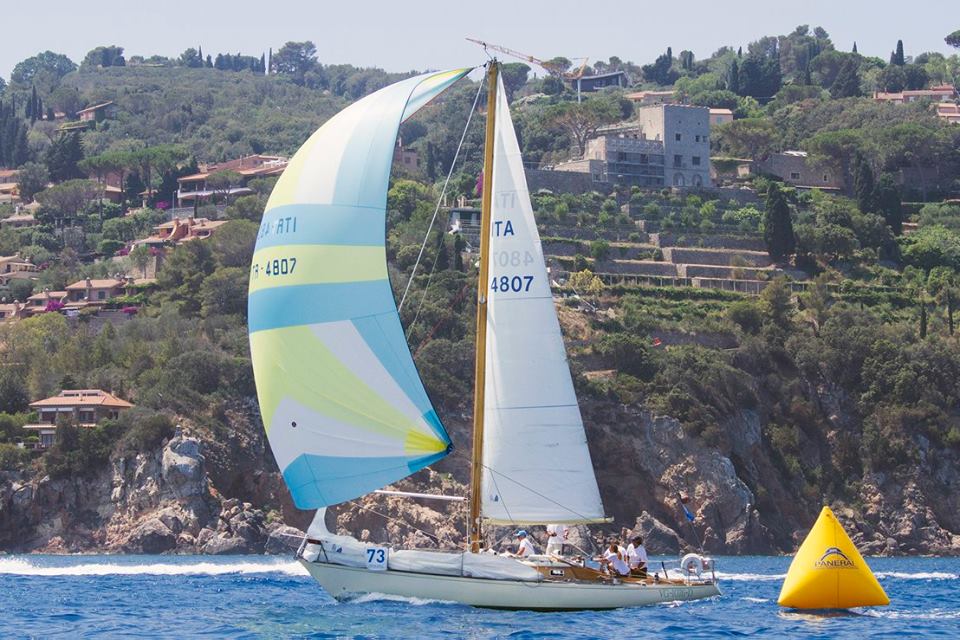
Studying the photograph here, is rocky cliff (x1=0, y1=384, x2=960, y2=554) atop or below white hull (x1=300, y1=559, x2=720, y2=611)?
below

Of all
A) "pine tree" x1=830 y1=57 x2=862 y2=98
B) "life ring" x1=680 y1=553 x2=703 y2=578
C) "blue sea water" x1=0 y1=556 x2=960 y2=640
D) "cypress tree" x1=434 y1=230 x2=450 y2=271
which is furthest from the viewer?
"pine tree" x1=830 y1=57 x2=862 y2=98

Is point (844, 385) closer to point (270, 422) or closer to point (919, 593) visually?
point (919, 593)

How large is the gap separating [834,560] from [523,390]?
20.1 feet

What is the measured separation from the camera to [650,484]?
66812 millimetres

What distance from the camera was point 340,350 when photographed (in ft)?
96.5

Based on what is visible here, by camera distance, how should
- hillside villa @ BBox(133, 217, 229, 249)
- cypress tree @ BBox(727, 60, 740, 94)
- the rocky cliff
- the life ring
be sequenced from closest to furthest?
the life ring
the rocky cliff
hillside villa @ BBox(133, 217, 229, 249)
cypress tree @ BBox(727, 60, 740, 94)

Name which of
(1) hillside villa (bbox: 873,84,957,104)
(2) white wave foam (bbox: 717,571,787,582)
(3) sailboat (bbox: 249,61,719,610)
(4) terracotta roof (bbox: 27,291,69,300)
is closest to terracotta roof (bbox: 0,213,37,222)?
(4) terracotta roof (bbox: 27,291,69,300)

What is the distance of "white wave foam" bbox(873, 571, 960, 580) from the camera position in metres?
47.0

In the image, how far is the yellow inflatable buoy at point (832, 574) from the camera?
100 ft

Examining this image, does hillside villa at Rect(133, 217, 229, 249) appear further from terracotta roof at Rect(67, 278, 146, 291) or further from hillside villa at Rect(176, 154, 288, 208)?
hillside villa at Rect(176, 154, 288, 208)

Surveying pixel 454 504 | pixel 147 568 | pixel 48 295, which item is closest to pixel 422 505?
pixel 454 504

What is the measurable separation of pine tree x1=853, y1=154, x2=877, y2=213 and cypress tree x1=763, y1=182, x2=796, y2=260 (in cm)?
984

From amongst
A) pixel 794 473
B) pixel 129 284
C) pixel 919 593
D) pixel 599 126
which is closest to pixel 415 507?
pixel 794 473

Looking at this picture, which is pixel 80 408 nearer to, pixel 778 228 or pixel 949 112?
pixel 778 228
